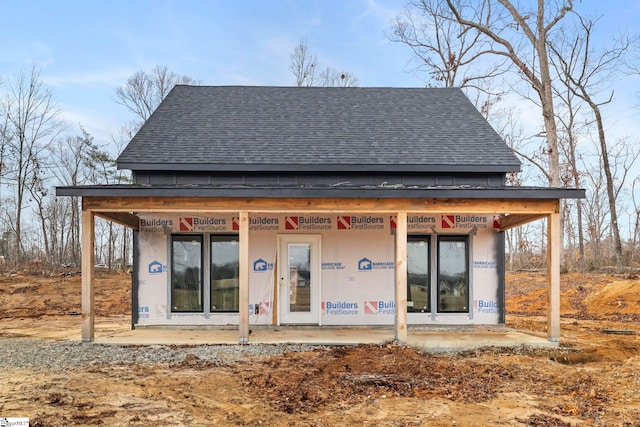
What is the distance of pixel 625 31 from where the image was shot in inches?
872

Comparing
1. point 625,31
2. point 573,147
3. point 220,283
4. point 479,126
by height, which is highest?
point 625,31

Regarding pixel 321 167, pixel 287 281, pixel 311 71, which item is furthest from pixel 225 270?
pixel 311 71

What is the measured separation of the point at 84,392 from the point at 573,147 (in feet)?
87.9

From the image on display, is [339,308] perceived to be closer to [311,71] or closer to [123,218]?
[123,218]

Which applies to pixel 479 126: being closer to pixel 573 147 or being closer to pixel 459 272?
pixel 459 272

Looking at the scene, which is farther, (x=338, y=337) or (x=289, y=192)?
(x=338, y=337)

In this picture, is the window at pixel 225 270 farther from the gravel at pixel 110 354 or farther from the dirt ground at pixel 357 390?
the dirt ground at pixel 357 390

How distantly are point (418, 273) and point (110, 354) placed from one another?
6.35 meters

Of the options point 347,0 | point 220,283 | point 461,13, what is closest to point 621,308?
point 220,283

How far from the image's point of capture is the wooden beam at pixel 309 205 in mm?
8594

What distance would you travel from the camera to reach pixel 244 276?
861 cm

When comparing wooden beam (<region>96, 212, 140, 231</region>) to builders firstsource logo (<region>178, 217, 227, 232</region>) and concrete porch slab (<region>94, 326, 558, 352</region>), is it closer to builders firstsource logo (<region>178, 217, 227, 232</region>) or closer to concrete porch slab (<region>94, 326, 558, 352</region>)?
builders firstsource logo (<region>178, 217, 227, 232</region>)

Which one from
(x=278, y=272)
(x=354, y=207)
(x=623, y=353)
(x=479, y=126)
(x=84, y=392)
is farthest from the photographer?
(x=479, y=126)

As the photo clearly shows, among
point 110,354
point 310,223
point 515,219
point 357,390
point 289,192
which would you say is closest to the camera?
point 357,390
